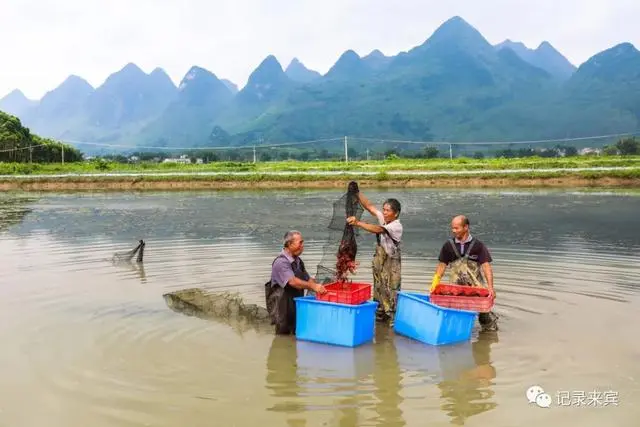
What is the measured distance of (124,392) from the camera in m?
5.57

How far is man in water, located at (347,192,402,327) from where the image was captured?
7.41 m

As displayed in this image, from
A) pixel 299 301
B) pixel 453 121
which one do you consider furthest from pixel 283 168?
pixel 453 121

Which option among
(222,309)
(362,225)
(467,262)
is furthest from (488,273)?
(222,309)

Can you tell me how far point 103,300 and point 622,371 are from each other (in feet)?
22.3

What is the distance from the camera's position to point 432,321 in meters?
6.75

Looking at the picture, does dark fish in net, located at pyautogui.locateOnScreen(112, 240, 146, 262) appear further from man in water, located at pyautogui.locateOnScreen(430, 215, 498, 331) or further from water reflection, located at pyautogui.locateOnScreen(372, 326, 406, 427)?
man in water, located at pyautogui.locateOnScreen(430, 215, 498, 331)

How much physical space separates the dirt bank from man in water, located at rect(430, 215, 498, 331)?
3142 cm

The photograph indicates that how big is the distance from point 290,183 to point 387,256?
34.1 metres

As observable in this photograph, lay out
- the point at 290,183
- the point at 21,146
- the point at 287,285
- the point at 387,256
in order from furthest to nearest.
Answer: the point at 21,146, the point at 290,183, the point at 387,256, the point at 287,285

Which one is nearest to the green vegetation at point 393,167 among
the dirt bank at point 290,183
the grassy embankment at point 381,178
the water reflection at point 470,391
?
the grassy embankment at point 381,178

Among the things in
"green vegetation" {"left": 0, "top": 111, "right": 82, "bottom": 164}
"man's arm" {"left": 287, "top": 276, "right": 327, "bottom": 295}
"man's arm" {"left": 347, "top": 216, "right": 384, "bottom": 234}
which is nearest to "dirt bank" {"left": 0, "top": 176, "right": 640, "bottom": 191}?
"green vegetation" {"left": 0, "top": 111, "right": 82, "bottom": 164}

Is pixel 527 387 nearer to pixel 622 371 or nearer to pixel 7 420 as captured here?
pixel 622 371

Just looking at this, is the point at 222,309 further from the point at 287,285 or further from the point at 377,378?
the point at 377,378

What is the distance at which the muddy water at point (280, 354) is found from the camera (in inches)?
203
